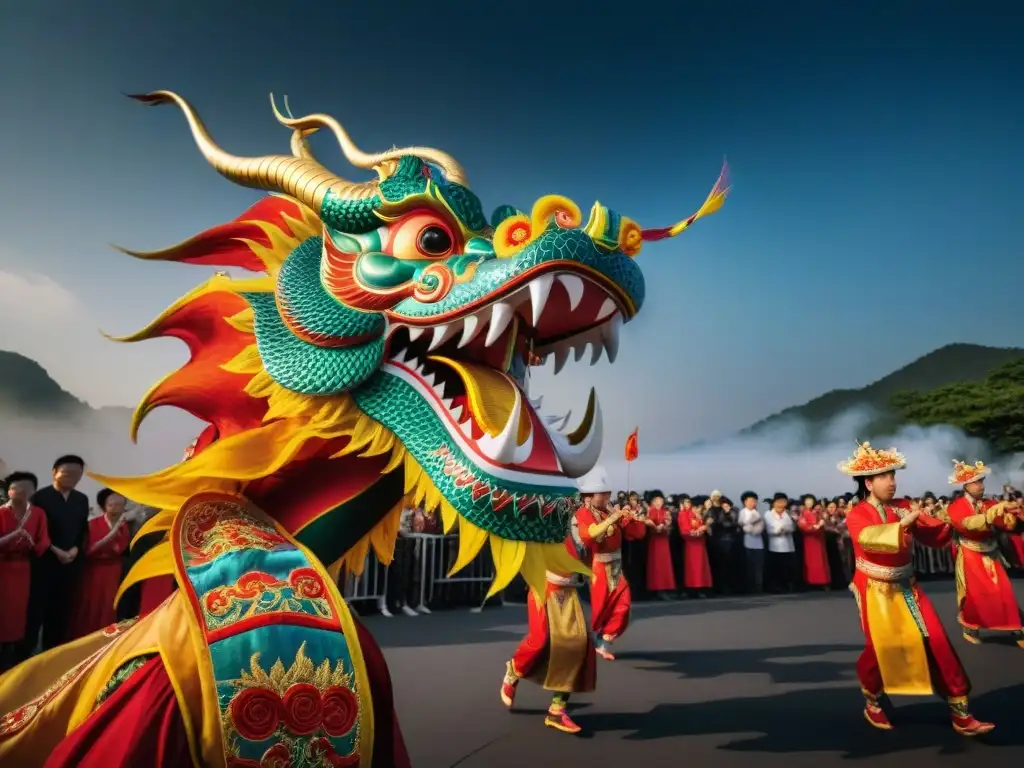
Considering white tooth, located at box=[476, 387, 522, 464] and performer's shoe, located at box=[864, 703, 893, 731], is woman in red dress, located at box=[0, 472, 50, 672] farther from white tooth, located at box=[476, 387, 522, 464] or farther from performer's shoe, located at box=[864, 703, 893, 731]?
performer's shoe, located at box=[864, 703, 893, 731]

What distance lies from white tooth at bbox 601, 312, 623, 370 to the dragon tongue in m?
0.21

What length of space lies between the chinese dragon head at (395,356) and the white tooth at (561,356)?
12 millimetres

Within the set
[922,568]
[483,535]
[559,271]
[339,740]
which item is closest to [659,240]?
[559,271]

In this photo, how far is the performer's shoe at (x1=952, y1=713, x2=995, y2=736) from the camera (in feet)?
13.1

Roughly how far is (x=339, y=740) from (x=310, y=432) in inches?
21.3

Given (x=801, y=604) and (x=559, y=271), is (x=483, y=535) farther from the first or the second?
(x=801, y=604)

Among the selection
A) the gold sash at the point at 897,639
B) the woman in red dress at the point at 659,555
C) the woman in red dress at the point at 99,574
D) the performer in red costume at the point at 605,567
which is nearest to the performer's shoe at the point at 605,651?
the performer in red costume at the point at 605,567

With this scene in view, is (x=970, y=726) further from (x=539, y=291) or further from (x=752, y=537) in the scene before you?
(x=752, y=537)

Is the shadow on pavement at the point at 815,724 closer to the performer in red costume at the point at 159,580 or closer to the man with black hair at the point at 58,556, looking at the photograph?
the performer in red costume at the point at 159,580

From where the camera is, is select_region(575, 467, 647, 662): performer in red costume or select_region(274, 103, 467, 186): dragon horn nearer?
select_region(274, 103, 467, 186): dragon horn

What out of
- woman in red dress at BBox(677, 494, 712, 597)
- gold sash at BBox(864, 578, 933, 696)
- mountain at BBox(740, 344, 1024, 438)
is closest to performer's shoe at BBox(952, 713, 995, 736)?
gold sash at BBox(864, 578, 933, 696)

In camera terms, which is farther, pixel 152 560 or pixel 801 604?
pixel 801 604

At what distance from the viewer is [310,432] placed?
1.35m

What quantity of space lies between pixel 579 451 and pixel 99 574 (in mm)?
4932
